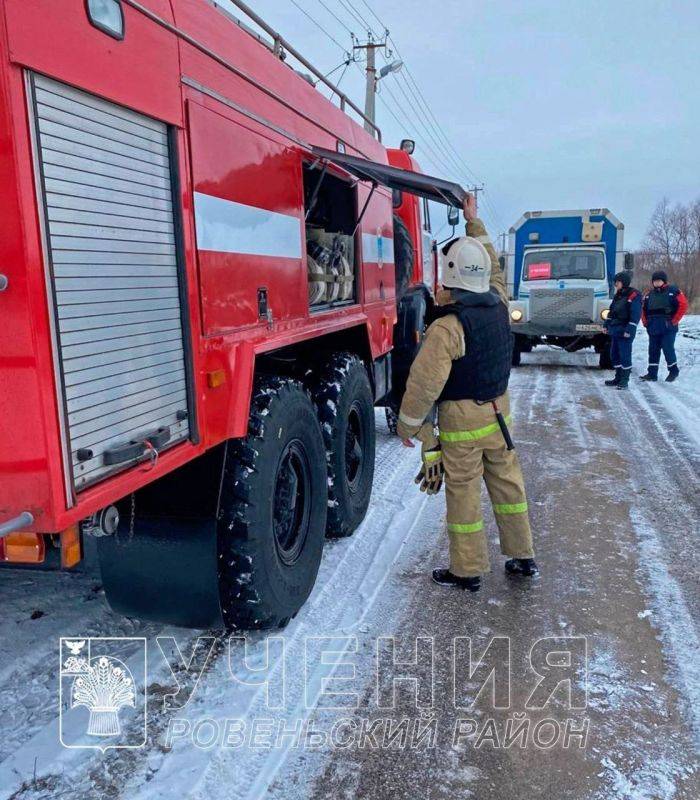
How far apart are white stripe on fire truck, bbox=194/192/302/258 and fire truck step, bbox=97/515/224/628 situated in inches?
45.3

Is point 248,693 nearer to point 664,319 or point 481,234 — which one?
point 481,234

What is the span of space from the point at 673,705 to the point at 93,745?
2.30 metres

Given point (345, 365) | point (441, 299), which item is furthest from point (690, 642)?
point (345, 365)

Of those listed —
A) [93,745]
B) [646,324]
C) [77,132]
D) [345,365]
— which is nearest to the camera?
[77,132]

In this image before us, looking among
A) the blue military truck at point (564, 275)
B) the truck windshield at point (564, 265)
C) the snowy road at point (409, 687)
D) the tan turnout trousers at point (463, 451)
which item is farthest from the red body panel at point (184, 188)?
the truck windshield at point (564, 265)

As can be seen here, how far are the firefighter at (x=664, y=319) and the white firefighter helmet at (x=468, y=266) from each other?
8.35 metres

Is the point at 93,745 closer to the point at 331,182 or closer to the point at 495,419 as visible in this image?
the point at 495,419

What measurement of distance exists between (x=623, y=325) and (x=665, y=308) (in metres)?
0.92

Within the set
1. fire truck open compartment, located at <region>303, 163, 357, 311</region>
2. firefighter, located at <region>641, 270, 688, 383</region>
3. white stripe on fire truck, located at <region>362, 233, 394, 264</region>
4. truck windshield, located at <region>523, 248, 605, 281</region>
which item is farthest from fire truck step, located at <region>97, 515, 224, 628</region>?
truck windshield, located at <region>523, 248, 605, 281</region>

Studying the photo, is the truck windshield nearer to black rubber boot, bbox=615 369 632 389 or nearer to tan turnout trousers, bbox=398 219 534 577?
black rubber boot, bbox=615 369 632 389

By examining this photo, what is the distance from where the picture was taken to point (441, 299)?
3.77 meters

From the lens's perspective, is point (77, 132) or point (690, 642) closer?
point (77, 132)

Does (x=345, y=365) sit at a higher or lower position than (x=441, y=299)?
lower

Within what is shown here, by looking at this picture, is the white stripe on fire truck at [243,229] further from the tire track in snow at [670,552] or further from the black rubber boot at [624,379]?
the black rubber boot at [624,379]
